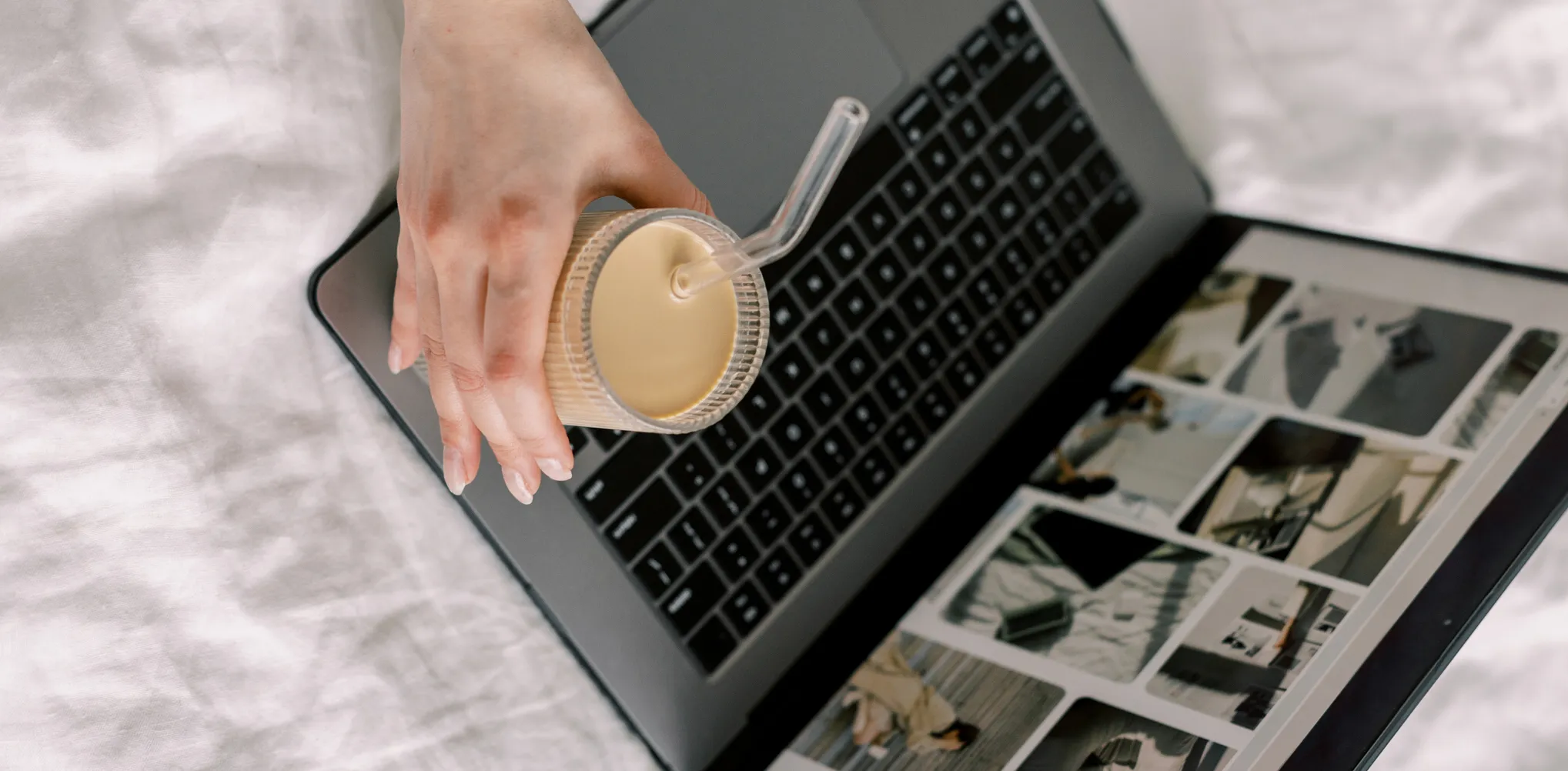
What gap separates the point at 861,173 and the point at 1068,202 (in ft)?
0.56

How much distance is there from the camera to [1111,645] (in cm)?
64

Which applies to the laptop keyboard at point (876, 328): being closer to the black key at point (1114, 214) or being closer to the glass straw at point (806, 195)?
the black key at point (1114, 214)

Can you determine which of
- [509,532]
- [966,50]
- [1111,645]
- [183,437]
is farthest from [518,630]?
[966,50]

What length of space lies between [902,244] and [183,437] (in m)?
0.42

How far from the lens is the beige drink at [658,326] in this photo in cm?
49

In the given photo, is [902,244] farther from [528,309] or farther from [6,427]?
[6,427]

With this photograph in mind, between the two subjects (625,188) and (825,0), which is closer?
(625,188)

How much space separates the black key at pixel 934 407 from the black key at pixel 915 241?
0.08 meters

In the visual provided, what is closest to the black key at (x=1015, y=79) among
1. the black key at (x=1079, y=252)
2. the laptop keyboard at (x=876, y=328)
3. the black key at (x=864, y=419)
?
the laptop keyboard at (x=876, y=328)

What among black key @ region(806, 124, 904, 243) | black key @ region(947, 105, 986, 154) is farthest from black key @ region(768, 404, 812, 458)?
black key @ region(947, 105, 986, 154)

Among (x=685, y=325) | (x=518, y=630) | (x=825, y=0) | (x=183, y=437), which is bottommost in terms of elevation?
Answer: (x=518, y=630)

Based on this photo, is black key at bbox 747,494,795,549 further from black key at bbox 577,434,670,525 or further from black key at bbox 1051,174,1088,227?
black key at bbox 1051,174,1088,227

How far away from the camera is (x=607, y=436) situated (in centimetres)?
65

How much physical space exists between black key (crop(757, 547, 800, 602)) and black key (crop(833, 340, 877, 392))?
0.11m
